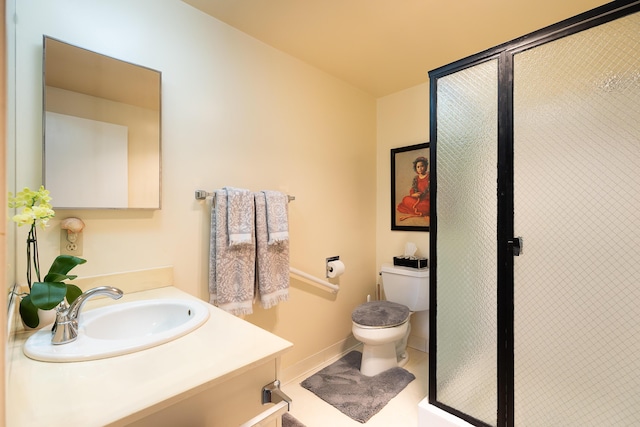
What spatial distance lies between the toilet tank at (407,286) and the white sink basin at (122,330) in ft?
5.11

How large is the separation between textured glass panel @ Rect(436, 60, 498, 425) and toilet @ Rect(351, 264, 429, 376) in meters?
0.45

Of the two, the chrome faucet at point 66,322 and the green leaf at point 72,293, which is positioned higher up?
the green leaf at point 72,293

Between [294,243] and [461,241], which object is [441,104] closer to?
[461,241]

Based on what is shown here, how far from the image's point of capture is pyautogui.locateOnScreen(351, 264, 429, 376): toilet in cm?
189

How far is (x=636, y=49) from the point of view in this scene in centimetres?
103

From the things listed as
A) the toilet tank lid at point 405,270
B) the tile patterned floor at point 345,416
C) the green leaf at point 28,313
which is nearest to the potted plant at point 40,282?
the green leaf at point 28,313

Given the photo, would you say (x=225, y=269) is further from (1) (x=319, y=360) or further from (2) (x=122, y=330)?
(1) (x=319, y=360)

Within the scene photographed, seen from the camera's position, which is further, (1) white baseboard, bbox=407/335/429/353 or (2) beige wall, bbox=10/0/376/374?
(1) white baseboard, bbox=407/335/429/353

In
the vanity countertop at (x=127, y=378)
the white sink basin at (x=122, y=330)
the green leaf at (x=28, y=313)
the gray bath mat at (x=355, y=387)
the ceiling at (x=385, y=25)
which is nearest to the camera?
the vanity countertop at (x=127, y=378)

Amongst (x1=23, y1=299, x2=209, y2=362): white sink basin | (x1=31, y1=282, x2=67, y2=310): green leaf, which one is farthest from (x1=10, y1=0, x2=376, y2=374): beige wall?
(x1=31, y1=282, x2=67, y2=310): green leaf

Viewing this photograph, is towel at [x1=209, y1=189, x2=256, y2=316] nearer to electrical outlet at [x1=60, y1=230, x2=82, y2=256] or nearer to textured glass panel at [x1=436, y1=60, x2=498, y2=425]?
electrical outlet at [x1=60, y1=230, x2=82, y2=256]

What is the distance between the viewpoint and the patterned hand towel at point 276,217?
164cm

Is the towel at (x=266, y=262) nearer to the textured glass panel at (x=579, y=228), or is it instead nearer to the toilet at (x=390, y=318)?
the toilet at (x=390, y=318)

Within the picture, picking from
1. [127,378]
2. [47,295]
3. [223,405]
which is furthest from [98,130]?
[223,405]
